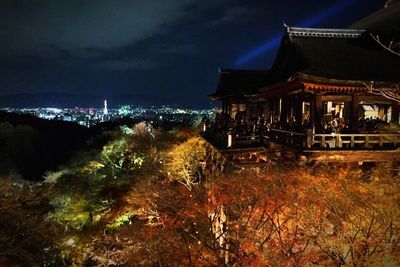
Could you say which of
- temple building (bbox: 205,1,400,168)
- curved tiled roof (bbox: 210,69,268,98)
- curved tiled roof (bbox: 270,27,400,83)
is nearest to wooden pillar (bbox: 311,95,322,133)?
temple building (bbox: 205,1,400,168)

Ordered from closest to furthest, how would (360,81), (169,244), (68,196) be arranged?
(360,81) < (169,244) < (68,196)

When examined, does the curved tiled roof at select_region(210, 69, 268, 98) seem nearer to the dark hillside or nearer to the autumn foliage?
the autumn foliage

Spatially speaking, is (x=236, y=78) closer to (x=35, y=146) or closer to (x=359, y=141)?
(x=359, y=141)

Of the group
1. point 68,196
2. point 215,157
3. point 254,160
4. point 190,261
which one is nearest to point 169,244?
point 190,261

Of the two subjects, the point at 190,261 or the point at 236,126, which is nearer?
the point at 190,261

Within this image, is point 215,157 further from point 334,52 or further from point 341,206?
point 341,206

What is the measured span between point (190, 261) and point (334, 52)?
10177mm

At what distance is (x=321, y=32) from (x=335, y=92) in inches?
165

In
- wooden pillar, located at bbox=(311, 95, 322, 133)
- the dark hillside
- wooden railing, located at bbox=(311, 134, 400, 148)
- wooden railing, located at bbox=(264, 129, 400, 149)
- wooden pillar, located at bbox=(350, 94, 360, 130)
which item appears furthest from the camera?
the dark hillside

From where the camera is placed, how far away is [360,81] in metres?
13.9

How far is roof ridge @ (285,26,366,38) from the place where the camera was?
59.2 ft

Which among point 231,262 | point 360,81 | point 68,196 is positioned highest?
point 360,81

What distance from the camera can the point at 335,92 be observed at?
15352 millimetres

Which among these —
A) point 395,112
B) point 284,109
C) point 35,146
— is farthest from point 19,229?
point 35,146
